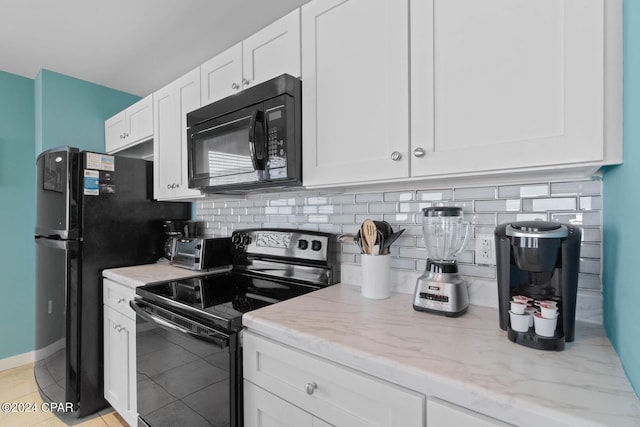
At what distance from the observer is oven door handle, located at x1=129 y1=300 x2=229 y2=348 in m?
1.07

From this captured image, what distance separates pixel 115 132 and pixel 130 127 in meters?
0.34

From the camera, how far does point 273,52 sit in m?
1.45

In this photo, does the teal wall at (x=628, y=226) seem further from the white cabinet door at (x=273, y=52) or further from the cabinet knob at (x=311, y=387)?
the white cabinet door at (x=273, y=52)

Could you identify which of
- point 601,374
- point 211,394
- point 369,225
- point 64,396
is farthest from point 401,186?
point 64,396

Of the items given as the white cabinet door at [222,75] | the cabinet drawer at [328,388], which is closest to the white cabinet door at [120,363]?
the cabinet drawer at [328,388]

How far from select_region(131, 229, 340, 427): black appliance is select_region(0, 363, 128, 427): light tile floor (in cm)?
72

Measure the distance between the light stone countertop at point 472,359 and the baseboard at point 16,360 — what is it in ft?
9.81

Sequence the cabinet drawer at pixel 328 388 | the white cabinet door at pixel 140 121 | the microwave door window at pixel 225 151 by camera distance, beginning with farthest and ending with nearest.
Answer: the white cabinet door at pixel 140 121, the microwave door window at pixel 225 151, the cabinet drawer at pixel 328 388

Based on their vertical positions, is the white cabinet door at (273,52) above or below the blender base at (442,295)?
above

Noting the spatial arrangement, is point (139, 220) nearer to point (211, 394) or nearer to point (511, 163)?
point (211, 394)

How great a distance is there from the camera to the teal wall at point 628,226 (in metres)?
0.62

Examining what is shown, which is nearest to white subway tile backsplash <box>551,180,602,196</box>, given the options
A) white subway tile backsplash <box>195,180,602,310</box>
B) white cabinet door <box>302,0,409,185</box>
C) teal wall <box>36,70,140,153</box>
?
white subway tile backsplash <box>195,180,602,310</box>

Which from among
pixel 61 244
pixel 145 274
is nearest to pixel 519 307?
pixel 145 274

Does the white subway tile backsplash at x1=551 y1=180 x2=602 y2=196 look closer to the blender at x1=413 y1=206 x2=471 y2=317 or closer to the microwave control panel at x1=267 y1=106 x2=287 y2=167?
the blender at x1=413 y1=206 x2=471 y2=317
